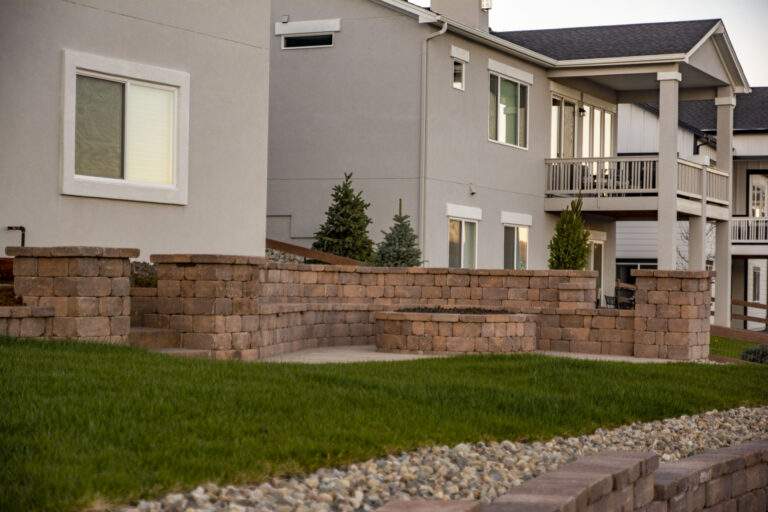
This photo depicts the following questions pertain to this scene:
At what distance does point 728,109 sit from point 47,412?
981 inches

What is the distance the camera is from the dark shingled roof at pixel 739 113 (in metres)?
41.6

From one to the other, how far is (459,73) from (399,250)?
15.9 ft

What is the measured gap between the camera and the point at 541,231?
27297mm

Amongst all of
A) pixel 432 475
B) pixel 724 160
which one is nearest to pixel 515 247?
pixel 724 160

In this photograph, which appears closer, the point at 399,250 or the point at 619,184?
the point at 399,250

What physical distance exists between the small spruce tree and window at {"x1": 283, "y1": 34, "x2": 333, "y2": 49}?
4517 mm

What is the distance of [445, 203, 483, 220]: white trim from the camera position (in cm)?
2364

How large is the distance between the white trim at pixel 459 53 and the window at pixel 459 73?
9 centimetres

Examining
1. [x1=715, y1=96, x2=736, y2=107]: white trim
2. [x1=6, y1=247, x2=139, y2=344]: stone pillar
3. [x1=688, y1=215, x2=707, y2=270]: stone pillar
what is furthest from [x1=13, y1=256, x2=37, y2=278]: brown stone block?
[x1=715, y1=96, x2=736, y2=107]: white trim

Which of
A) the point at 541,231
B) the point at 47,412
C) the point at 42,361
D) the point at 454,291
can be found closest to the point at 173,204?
the point at 454,291

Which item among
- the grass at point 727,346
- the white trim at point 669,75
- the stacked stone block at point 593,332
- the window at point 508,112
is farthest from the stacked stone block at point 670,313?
the white trim at point 669,75

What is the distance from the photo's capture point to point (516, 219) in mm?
26141

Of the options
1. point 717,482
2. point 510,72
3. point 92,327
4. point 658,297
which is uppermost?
point 510,72

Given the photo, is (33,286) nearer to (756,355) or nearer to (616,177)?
(756,355)
